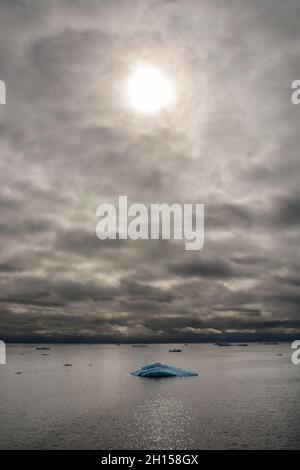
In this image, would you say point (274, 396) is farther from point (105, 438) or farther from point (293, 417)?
point (105, 438)

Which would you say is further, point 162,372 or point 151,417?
point 162,372

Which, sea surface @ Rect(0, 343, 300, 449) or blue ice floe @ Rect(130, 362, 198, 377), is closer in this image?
sea surface @ Rect(0, 343, 300, 449)

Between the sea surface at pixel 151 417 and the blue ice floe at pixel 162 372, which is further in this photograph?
the blue ice floe at pixel 162 372

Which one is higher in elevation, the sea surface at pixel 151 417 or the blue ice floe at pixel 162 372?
the sea surface at pixel 151 417

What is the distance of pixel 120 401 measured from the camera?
90750 millimetres

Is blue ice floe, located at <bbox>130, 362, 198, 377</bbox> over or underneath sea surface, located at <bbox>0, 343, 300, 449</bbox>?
underneath

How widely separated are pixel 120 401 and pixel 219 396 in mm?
25168

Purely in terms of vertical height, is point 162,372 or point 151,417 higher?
point 151,417
